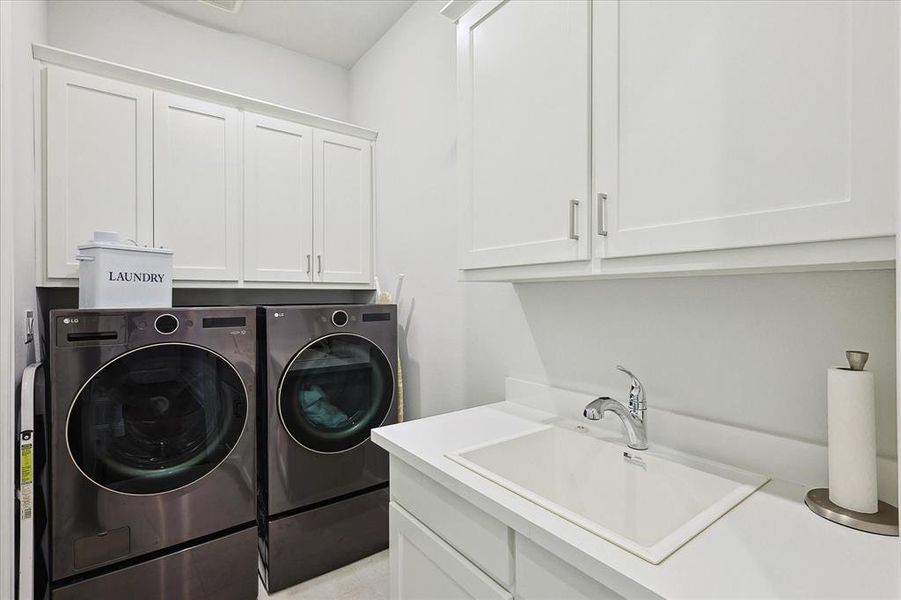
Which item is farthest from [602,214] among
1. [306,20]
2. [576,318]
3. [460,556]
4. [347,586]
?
[306,20]

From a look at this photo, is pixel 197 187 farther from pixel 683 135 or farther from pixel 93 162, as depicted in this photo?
pixel 683 135

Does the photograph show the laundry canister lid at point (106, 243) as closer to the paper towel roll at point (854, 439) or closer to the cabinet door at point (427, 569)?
the cabinet door at point (427, 569)

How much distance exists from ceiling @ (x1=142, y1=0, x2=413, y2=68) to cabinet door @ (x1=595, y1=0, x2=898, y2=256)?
179cm

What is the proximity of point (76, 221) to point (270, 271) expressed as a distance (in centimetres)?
80

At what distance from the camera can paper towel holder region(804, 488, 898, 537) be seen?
77 cm

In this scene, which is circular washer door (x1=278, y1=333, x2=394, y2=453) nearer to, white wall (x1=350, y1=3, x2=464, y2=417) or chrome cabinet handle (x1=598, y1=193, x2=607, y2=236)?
white wall (x1=350, y1=3, x2=464, y2=417)

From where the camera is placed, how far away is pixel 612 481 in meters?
1.20

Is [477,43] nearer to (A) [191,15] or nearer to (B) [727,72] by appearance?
(B) [727,72]

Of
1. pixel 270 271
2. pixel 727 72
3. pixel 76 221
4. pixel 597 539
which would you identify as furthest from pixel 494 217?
pixel 76 221

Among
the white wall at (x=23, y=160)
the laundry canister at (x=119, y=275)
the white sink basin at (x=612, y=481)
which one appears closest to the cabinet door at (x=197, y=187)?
the laundry canister at (x=119, y=275)

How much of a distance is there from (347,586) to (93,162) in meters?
2.13

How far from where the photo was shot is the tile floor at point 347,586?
186 cm

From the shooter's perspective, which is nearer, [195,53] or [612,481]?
[612,481]

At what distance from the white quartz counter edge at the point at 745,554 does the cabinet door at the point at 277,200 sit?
1.71 meters
